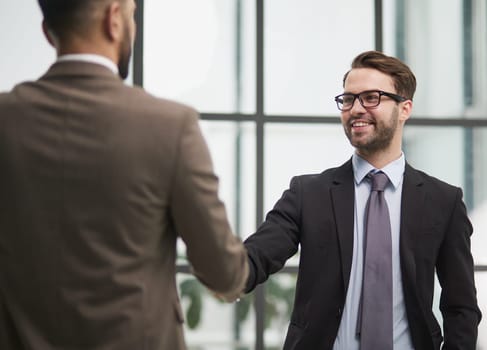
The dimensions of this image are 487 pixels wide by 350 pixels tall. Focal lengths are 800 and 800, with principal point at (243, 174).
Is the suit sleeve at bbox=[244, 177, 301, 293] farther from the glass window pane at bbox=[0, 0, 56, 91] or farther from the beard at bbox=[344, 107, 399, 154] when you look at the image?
the glass window pane at bbox=[0, 0, 56, 91]

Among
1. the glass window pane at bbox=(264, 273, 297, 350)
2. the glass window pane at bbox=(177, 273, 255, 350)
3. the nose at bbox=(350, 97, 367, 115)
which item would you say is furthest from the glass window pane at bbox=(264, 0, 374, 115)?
the nose at bbox=(350, 97, 367, 115)

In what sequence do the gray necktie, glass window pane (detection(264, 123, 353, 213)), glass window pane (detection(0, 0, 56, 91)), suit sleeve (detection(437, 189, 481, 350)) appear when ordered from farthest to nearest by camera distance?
1. glass window pane (detection(264, 123, 353, 213))
2. glass window pane (detection(0, 0, 56, 91))
3. suit sleeve (detection(437, 189, 481, 350))
4. the gray necktie

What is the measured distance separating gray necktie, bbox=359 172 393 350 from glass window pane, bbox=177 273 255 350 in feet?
6.80

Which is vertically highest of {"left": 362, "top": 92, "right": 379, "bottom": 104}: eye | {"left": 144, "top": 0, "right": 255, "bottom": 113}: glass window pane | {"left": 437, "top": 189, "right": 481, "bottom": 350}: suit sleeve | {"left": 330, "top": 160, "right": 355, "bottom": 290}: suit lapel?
{"left": 144, "top": 0, "right": 255, "bottom": 113}: glass window pane

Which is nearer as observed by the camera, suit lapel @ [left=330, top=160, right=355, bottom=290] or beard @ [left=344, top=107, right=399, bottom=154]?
suit lapel @ [left=330, top=160, right=355, bottom=290]

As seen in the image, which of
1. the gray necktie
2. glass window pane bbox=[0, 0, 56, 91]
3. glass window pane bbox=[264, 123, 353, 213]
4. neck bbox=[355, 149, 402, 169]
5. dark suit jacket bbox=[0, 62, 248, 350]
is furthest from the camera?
glass window pane bbox=[264, 123, 353, 213]

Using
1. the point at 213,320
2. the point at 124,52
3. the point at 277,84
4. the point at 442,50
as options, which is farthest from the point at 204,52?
the point at 124,52

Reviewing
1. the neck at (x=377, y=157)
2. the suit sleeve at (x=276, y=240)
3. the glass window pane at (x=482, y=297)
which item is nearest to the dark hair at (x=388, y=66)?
the neck at (x=377, y=157)

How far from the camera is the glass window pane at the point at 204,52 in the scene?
14.9ft

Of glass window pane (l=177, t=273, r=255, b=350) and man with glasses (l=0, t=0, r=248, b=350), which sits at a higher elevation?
man with glasses (l=0, t=0, r=248, b=350)

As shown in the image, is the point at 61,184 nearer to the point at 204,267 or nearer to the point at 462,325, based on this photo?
the point at 204,267

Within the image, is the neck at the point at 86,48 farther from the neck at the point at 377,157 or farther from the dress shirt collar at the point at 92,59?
the neck at the point at 377,157

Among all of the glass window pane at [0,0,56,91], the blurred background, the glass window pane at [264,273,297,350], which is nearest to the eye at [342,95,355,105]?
the blurred background

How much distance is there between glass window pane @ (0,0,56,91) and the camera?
4473 mm
